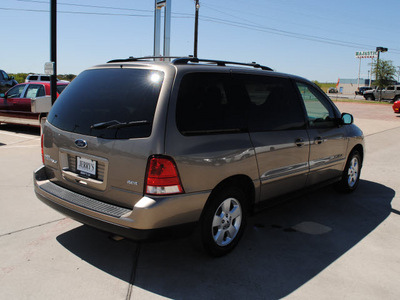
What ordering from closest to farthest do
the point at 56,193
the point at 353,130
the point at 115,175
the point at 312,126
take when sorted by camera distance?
1. the point at 115,175
2. the point at 56,193
3. the point at 312,126
4. the point at 353,130

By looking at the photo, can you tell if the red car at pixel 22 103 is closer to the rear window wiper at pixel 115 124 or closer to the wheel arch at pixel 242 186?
the rear window wiper at pixel 115 124

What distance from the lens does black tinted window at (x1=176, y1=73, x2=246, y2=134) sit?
3.05 metres

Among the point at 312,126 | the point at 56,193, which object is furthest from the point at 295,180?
the point at 56,193

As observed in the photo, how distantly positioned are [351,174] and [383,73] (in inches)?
1624

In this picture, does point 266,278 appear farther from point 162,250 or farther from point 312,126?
point 312,126

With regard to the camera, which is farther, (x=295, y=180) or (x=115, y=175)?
(x=295, y=180)

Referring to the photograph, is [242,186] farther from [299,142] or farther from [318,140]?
[318,140]

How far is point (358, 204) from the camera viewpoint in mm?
5184

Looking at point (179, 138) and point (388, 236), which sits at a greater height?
point (179, 138)

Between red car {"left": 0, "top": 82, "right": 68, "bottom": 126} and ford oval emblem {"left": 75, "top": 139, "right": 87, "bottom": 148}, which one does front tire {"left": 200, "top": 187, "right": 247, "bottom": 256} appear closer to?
ford oval emblem {"left": 75, "top": 139, "right": 87, "bottom": 148}

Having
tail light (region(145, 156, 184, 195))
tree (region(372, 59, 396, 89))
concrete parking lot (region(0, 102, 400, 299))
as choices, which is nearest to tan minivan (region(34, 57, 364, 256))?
tail light (region(145, 156, 184, 195))

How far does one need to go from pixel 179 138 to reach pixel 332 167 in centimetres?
283

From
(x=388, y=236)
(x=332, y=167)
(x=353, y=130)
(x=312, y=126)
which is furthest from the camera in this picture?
(x=353, y=130)

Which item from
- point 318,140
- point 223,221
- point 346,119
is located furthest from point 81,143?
point 346,119
